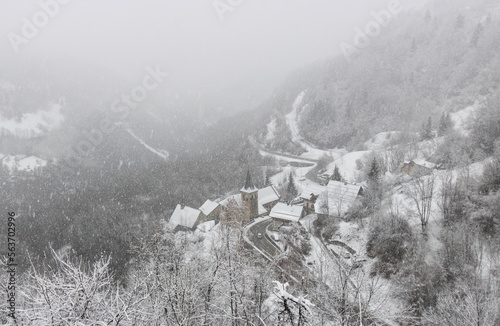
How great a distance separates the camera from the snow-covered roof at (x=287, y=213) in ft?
141

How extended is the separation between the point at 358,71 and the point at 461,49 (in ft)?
96.4

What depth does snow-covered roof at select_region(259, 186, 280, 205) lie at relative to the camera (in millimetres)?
55562

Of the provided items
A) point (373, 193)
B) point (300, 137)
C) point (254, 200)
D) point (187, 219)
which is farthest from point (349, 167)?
point (187, 219)

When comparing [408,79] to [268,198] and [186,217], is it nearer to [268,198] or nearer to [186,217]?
[268,198]

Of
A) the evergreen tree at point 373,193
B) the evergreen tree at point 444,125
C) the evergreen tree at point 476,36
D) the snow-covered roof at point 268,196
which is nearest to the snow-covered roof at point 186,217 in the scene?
the snow-covered roof at point 268,196

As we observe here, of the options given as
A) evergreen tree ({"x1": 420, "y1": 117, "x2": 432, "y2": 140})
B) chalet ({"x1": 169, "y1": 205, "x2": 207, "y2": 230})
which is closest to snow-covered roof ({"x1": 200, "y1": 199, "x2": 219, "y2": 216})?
chalet ({"x1": 169, "y1": 205, "x2": 207, "y2": 230})

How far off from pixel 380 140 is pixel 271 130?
42.2 metres

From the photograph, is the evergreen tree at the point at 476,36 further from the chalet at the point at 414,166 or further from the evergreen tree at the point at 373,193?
the evergreen tree at the point at 373,193

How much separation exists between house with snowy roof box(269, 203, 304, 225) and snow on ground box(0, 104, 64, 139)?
174 m

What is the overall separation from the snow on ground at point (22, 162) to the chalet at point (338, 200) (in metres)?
138

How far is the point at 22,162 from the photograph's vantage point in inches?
5433

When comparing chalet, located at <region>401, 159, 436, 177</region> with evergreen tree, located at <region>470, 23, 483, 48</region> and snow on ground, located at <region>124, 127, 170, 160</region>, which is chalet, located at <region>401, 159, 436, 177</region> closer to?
evergreen tree, located at <region>470, 23, 483, 48</region>

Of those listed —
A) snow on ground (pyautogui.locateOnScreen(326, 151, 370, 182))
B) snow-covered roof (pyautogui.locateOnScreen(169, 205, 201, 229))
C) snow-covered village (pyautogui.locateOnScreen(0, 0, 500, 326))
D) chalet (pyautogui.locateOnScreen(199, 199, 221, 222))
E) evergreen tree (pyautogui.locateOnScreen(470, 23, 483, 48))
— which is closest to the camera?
snow-covered village (pyautogui.locateOnScreen(0, 0, 500, 326))

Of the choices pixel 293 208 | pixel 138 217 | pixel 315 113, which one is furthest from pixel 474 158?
pixel 315 113
